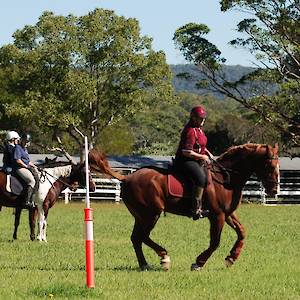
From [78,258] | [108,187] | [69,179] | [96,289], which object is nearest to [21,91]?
[108,187]

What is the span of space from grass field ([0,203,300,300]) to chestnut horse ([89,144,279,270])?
1.32 feet

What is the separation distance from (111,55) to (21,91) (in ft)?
24.5

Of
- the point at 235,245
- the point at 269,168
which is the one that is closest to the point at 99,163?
the point at 235,245

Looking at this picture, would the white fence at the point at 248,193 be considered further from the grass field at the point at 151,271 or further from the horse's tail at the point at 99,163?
the horse's tail at the point at 99,163

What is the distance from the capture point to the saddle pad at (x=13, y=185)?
18.5m

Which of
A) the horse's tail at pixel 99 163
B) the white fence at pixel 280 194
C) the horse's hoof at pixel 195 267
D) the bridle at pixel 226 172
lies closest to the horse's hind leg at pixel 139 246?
the horse's hoof at pixel 195 267

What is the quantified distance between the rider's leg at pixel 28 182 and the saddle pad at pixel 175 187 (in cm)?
648

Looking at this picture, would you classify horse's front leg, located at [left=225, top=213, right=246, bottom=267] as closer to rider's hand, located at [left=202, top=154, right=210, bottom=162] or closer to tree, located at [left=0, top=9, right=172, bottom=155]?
rider's hand, located at [left=202, top=154, right=210, bottom=162]

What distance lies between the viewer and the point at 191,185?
12.8 metres

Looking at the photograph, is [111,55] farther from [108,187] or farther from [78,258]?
[78,258]

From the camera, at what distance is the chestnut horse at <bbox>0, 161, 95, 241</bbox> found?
18547 millimetres

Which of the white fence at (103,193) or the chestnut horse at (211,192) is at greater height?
the chestnut horse at (211,192)

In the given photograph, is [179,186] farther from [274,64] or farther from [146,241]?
[274,64]

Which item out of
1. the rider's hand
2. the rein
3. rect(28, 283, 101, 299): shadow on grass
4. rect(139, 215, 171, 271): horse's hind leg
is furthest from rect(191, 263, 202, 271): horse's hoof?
the rein
